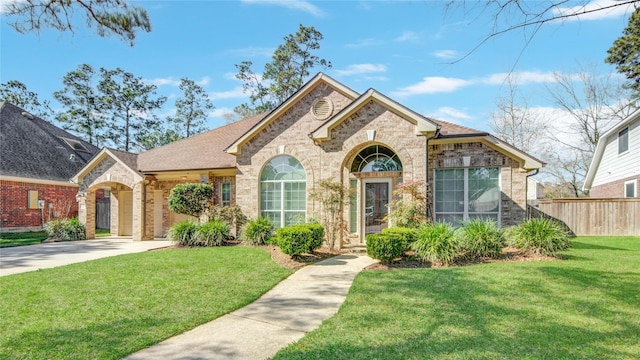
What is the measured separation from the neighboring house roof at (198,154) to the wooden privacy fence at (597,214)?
1410 centimetres

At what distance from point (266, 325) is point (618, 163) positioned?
21869 mm

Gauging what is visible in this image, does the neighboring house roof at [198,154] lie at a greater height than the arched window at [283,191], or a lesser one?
greater

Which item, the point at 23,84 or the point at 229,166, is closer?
the point at 229,166

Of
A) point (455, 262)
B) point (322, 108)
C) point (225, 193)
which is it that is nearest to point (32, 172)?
point (225, 193)

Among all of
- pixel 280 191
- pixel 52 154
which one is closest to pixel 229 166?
pixel 280 191

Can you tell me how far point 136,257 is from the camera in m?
10.9

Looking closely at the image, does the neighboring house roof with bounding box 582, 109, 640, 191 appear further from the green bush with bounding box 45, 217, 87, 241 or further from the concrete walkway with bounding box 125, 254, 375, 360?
the green bush with bounding box 45, 217, 87, 241

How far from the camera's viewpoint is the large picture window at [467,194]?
12562mm

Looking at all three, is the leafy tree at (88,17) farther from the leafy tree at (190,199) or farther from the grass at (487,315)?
the leafy tree at (190,199)

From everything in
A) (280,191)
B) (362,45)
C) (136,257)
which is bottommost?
(136,257)

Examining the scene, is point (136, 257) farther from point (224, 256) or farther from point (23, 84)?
point (23, 84)

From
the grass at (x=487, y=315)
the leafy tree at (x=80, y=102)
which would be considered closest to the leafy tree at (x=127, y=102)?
the leafy tree at (x=80, y=102)

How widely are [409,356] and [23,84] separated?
157 ft

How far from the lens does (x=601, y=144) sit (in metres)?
20.9
